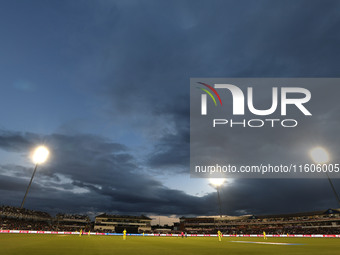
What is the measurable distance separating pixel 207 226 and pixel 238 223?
64.0 feet

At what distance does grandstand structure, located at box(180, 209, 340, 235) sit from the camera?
86875 millimetres

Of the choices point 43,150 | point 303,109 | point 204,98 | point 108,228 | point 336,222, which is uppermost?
point 204,98

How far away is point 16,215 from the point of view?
93312 mm

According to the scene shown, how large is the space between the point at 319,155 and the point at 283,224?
2868 inches

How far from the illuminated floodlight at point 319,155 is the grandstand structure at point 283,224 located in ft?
136

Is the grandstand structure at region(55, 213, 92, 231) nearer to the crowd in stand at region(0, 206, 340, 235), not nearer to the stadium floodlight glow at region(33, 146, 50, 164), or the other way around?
the crowd in stand at region(0, 206, 340, 235)

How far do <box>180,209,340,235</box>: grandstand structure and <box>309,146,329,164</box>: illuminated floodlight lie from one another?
41503 mm

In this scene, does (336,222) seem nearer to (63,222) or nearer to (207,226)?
(207,226)

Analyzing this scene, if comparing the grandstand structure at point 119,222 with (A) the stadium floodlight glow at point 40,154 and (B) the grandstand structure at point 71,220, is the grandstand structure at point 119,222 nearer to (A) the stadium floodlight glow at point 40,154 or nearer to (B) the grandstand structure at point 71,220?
(B) the grandstand structure at point 71,220

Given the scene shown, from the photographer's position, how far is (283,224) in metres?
106

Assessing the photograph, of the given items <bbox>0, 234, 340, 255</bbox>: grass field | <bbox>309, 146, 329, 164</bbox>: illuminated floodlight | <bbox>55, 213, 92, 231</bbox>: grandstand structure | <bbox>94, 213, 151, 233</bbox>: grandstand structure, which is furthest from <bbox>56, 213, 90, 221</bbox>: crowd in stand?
<bbox>309, 146, 329, 164</bbox>: illuminated floodlight

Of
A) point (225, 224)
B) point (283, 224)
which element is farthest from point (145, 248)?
point (225, 224)

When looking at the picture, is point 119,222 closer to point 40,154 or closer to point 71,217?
point 71,217

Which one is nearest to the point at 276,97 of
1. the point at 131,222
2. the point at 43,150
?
the point at 43,150
